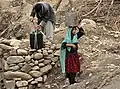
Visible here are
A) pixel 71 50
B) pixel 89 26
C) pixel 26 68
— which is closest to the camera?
pixel 71 50

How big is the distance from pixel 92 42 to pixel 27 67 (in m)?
1.71

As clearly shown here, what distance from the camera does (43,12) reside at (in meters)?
7.80

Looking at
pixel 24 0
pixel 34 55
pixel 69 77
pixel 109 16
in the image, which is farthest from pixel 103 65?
pixel 24 0

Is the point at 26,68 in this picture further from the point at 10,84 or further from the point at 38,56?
the point at 10,84

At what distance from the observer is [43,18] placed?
25.9 ft

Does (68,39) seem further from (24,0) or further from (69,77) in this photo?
(24,0)

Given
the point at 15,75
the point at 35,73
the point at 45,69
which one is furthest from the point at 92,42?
the point at 15,75

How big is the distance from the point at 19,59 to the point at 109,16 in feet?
10.2

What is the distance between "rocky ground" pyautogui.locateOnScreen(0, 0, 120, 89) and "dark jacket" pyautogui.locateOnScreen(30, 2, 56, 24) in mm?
726

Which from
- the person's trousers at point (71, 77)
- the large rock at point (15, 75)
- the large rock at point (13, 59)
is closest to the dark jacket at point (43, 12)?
the large rock at point (13, 59)

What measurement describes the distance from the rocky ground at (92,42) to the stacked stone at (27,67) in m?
0.06

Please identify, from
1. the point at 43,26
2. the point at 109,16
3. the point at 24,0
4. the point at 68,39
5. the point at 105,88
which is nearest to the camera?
the point at 105,88

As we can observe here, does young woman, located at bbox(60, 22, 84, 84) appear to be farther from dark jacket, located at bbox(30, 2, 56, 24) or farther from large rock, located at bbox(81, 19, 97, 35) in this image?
large rock, located at bbox(81, 19, 97, 35)

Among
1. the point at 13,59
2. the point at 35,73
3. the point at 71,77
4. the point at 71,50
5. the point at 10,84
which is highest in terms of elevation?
the point at 71,50
